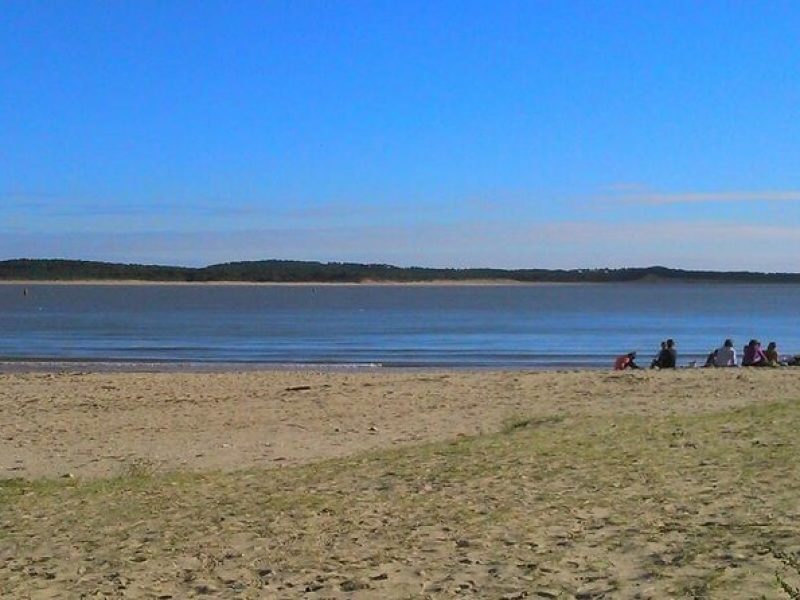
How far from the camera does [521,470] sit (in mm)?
9648

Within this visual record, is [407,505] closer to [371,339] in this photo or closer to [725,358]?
[725,358]

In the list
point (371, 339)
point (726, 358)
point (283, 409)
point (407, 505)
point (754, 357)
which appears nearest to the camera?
point (407, 505)

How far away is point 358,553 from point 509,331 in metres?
48.0

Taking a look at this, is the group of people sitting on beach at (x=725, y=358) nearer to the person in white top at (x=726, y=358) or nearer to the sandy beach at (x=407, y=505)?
the person in white top at (x=726, y=358)

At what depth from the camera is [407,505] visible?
8.45 metres

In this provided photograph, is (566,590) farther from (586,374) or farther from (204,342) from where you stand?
(204,342)

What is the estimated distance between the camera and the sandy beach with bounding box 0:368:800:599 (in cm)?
640

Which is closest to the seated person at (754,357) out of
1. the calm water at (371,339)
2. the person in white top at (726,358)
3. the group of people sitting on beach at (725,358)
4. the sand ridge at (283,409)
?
the group of people sitting on beach at (725,358)

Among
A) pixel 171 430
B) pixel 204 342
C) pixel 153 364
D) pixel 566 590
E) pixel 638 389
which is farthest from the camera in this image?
pixel 204 342

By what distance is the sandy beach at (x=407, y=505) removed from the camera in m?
6.40

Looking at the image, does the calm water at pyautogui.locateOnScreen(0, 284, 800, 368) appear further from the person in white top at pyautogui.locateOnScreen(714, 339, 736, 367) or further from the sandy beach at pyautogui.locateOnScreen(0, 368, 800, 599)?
the sandy beach at pyautogui.locateOnScreen(0, 368, 800, 599)

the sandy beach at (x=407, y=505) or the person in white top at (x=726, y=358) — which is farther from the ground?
the person in white top at (x=726, y=358)

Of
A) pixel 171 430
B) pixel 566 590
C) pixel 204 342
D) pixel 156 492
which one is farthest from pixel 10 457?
pixel 204 342

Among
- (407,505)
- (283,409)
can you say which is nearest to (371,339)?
(283,409)
